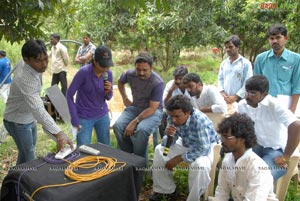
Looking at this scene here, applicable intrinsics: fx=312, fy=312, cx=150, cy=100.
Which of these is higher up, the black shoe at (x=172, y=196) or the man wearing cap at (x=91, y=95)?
the man wearing cap at (x=91, y=95)

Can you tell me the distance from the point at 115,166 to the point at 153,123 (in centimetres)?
126

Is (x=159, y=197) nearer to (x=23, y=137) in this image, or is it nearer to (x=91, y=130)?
(x=91, y=130)

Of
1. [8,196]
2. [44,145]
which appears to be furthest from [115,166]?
[44,145]

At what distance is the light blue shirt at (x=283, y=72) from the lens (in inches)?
141

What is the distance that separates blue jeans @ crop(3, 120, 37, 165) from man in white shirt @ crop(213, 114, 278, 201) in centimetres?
181

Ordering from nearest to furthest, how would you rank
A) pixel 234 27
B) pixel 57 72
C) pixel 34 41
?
pixel 34 41
pixel 57 72
pixel 234 27

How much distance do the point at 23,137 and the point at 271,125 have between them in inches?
95.5

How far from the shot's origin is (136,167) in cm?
252

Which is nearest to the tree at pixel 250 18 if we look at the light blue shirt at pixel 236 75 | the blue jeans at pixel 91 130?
the light blue shirt at pixel 236 75

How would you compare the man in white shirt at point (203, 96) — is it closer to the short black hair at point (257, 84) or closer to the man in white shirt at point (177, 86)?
the man in white shirt at point (177, 86)

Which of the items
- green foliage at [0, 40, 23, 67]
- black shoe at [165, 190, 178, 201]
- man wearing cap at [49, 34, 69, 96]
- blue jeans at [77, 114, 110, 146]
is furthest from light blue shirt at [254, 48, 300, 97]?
green foliage at [0, 40, 23, 67]

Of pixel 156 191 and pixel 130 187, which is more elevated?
pixel 130 187

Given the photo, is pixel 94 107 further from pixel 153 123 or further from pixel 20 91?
pixel 20 91

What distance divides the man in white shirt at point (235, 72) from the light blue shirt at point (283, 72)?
461 millimetres
